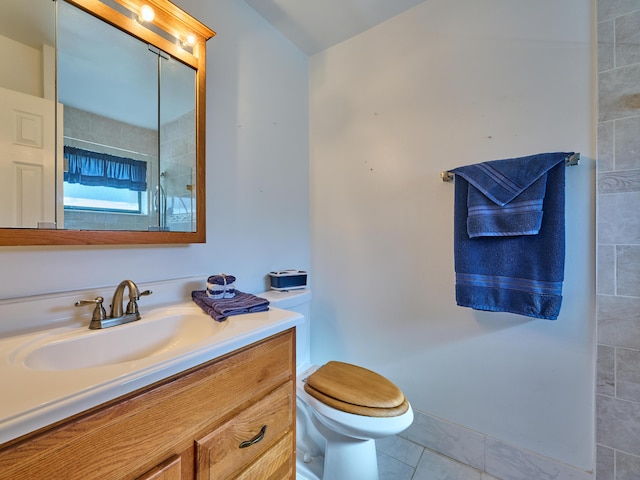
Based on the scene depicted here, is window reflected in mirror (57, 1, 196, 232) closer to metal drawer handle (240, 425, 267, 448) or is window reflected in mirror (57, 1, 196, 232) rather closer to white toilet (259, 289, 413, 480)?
white toilet (259, 289, 413, 480)

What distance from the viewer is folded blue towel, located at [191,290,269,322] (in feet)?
2.92

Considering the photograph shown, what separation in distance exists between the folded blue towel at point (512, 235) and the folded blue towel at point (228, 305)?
897mm

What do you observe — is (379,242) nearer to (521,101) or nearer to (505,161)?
(505,161)

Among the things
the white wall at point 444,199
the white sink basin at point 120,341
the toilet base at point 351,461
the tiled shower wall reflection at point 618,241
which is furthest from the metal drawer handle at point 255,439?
the tiled shower wall reflection at point 618,241

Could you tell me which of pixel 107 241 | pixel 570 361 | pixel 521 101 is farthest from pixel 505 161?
pixel 107 241

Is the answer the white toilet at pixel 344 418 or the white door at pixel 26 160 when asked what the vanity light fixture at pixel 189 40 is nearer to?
the white door at pixel 26 160

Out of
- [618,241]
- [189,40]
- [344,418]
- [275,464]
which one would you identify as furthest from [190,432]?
[618,241]

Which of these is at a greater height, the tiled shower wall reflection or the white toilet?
the tiled shower wall reflection

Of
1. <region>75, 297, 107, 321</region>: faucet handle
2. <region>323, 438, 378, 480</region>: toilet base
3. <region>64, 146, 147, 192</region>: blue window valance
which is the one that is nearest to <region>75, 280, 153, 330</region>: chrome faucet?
<region>75, 297, 107, 321</region>: faucet handle

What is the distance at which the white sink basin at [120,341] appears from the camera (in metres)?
0.68

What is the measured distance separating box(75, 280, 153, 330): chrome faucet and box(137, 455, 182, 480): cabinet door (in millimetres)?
446

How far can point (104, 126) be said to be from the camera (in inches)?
36.8

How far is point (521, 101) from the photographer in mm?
1179

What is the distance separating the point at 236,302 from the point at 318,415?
560 millimetres
